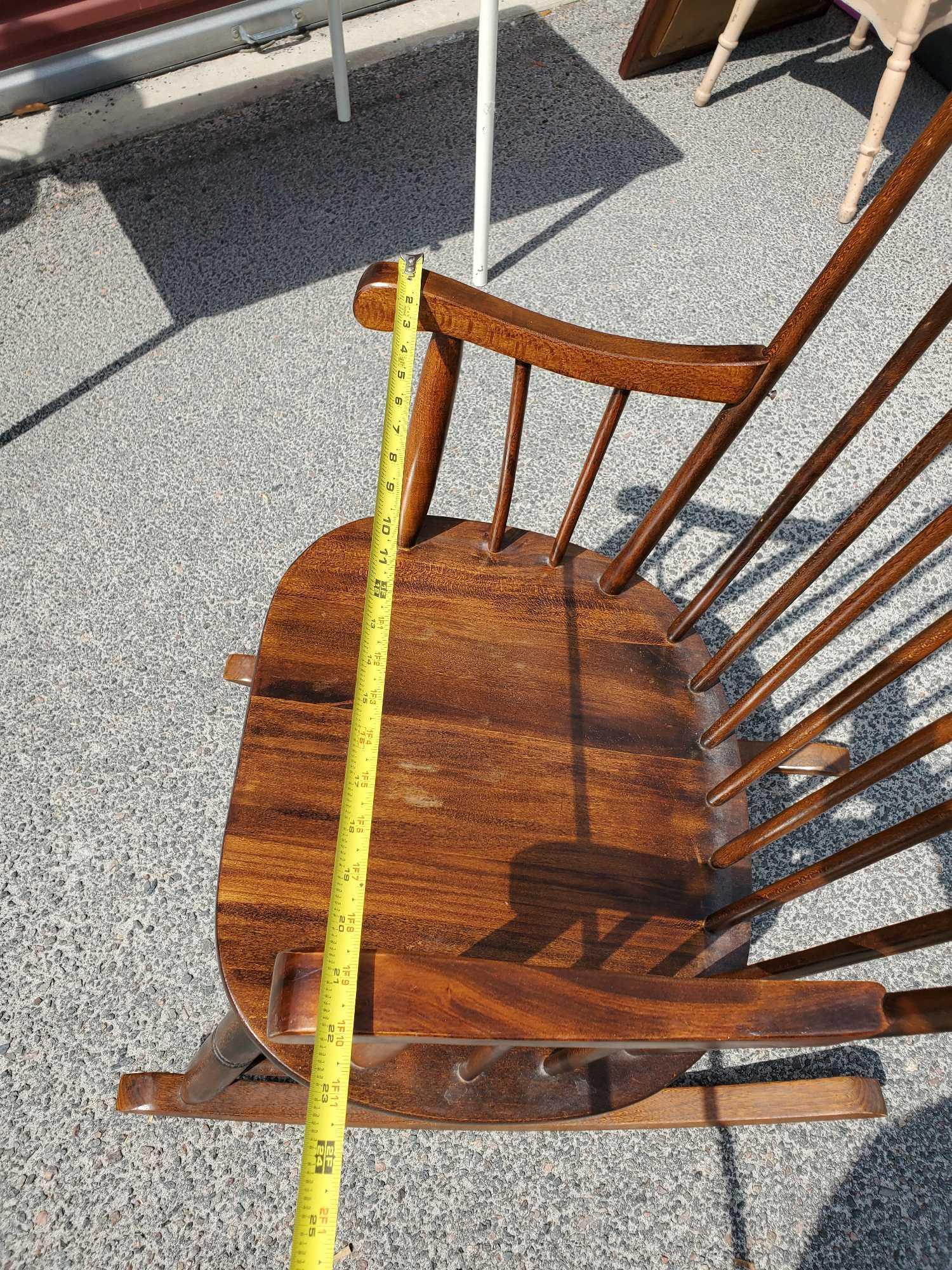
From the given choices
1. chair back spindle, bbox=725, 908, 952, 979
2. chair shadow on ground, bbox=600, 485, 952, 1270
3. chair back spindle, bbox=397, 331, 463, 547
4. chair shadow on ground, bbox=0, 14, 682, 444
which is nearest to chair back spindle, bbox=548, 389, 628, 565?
chair back spindle, bbox=397, 331, 463, 547

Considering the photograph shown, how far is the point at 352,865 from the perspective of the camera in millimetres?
699

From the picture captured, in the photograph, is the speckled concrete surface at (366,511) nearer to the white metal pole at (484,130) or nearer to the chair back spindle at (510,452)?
the white metal pole at (484,130)

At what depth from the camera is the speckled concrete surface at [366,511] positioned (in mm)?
1109

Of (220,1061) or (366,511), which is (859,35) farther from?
(220,1061)

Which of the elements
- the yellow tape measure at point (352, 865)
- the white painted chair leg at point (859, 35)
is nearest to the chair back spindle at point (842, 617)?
the yellow tape measure at point (352, 865)

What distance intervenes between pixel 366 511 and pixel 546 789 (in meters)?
0.88

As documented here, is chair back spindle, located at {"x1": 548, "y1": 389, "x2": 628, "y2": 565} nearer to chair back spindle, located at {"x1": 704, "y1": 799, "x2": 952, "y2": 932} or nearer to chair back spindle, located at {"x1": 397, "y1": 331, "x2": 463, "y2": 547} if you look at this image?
chair back spindle, located at {"x1": 397, "y1": 331, "x2": 463, "y2": 547}

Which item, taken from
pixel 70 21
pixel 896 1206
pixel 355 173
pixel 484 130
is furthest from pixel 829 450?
pixel 355 173

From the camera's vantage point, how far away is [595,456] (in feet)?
2.96

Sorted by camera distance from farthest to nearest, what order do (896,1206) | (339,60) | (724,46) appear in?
(724,46) → (339,60) → (896,1206)

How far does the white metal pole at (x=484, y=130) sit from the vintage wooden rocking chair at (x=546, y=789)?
93 cm

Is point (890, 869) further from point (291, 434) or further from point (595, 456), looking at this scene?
point (291, 434)

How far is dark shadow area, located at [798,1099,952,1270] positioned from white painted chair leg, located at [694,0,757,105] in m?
2.16

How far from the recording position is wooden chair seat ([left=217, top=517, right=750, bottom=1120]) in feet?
2.57
